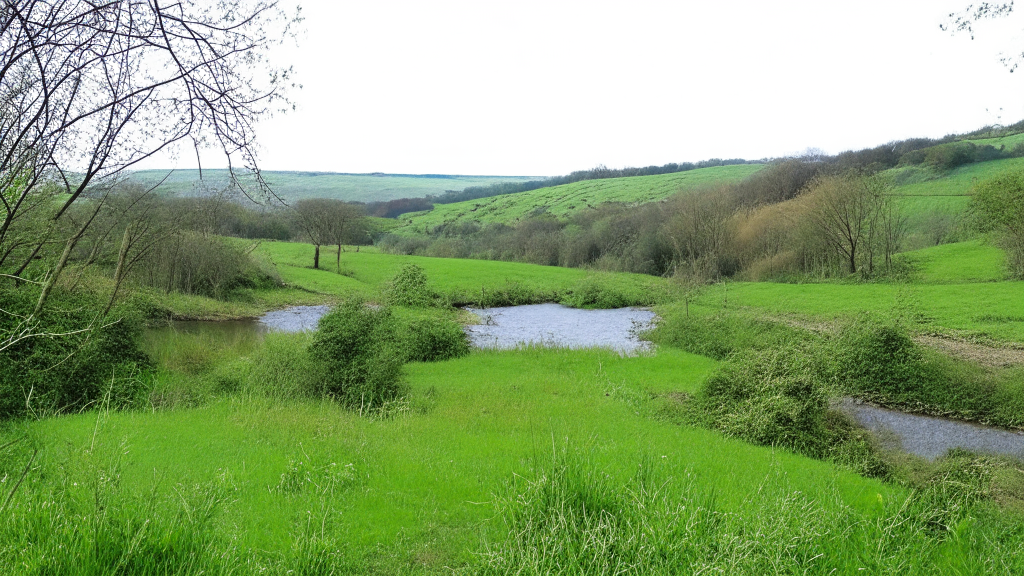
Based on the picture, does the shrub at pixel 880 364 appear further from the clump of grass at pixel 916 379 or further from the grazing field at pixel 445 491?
the grazing field at pixel 445 491

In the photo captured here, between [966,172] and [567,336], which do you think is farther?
[966,172]

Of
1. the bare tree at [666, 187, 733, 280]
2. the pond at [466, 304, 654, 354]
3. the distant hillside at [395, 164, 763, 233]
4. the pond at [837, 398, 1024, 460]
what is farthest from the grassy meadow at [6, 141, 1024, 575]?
the distant hillside at [395, 164, 763, 233]

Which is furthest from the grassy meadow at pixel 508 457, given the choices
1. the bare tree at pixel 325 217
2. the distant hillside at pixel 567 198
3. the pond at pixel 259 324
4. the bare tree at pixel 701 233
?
the distant hillside at pixel 567 198

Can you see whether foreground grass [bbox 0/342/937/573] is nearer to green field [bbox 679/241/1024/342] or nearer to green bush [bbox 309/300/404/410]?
green bush [bbox 309/300/404/410]

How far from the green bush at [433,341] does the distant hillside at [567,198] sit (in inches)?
2059

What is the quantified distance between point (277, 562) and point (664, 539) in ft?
10.5

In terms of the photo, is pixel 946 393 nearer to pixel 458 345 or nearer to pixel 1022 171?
pixel 458 345

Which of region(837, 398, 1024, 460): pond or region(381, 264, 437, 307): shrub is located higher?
region(381, 264, 437, 307): shrub

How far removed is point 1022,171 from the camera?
98.4ft

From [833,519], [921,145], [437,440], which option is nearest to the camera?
[833,519]

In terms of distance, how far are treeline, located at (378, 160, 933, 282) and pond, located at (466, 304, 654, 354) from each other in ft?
40.8

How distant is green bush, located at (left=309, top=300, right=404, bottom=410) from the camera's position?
12594mm

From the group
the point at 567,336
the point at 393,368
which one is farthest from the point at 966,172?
the point at 393,368

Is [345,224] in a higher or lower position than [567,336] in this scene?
higher
